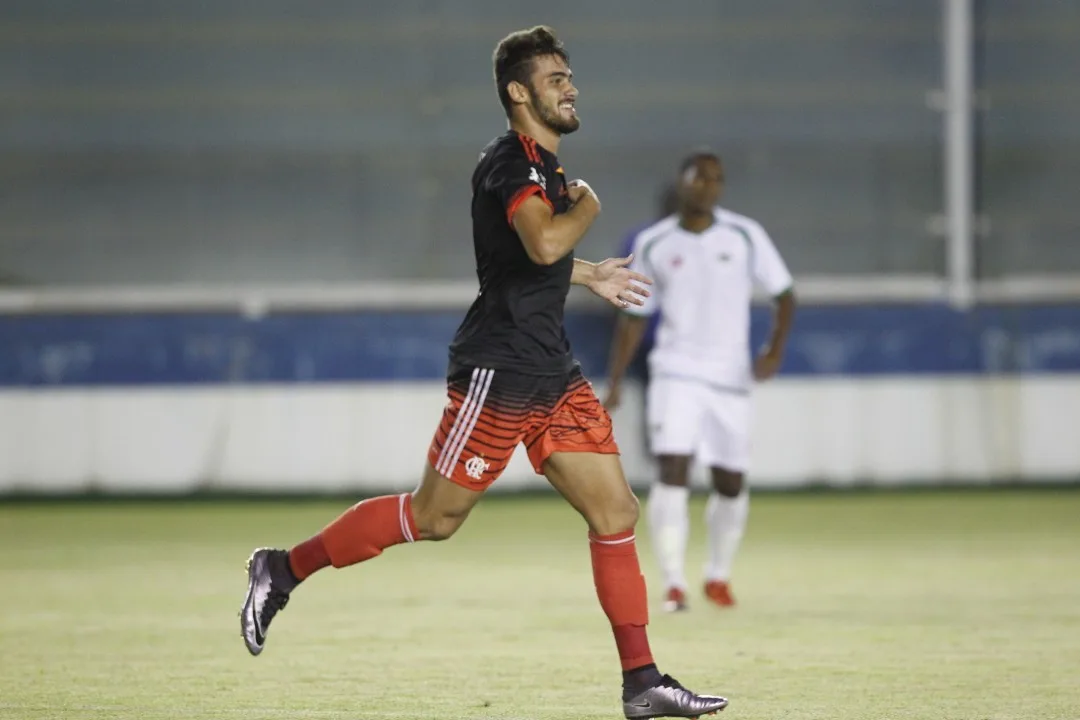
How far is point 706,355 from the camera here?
31.2ft

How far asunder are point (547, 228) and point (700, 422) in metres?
3.88

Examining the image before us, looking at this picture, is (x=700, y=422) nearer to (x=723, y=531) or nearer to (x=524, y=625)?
(x=723, y=531)

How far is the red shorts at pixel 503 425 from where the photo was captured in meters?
6.07

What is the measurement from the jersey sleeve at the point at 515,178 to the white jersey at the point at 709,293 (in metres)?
3.56

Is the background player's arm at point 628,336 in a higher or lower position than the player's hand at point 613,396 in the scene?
higher

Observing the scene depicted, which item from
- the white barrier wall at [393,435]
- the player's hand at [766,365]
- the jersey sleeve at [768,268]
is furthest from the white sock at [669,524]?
the white barrier wall at [393,435]

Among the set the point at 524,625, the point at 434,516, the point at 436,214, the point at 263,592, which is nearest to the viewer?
the point at 434,516

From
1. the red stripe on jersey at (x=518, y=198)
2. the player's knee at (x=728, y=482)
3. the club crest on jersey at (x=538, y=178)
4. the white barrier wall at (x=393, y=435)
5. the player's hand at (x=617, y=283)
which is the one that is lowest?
the white barrier wall at (x=393, y=435)

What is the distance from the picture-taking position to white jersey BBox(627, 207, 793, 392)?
9516 millimetres

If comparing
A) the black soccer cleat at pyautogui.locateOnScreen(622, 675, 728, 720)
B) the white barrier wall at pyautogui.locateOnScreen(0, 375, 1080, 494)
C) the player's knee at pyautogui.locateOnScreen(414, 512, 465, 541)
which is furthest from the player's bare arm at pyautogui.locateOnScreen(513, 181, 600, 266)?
the white barrier wall at pyautogui.locateOnScreen(0, 375, 1080, 494)

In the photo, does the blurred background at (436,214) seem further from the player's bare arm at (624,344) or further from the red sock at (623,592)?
the red sock at (623,592)

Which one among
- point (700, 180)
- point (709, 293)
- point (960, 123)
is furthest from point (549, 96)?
point (960, 123)

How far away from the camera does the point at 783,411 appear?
51.0 feet

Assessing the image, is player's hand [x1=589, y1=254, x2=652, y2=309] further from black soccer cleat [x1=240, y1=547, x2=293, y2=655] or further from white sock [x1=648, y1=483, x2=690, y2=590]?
white sock [x1=648, y1=483, x2=690, y2=590]
